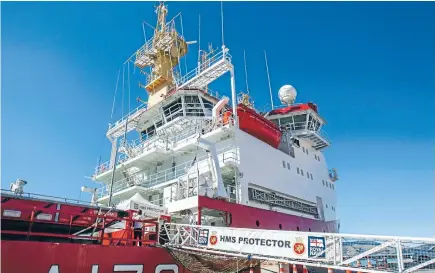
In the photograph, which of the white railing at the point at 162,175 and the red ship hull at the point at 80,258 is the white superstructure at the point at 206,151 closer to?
the white railing at the point at 162,175

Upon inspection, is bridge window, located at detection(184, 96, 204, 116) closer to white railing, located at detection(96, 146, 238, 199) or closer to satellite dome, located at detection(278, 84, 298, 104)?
white railing, located at detection(96, 146, 238, 199)

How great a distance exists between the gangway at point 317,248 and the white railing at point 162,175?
6.76 m

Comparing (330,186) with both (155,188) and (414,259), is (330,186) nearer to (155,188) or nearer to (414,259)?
(155,188)

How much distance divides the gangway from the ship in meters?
1.61

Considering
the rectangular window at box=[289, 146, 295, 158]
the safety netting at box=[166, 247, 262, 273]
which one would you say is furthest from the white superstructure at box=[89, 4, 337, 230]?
the safety netting at box=[166, 247, 262, 273]

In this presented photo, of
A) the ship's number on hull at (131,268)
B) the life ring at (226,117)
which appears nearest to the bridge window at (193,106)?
the life ring at (226,117)

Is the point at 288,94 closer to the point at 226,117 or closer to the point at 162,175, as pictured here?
the point at 226,117

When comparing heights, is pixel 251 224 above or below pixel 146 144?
below

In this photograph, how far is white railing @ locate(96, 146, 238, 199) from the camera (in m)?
20.6

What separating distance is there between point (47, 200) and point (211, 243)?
6.84m

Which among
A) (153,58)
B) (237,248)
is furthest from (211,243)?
(153,58)

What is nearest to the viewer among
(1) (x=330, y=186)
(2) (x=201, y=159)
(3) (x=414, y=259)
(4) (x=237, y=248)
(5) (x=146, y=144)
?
(3) (x=414, y=259)

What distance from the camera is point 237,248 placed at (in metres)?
12.2

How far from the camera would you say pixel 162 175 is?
24.0 meters
